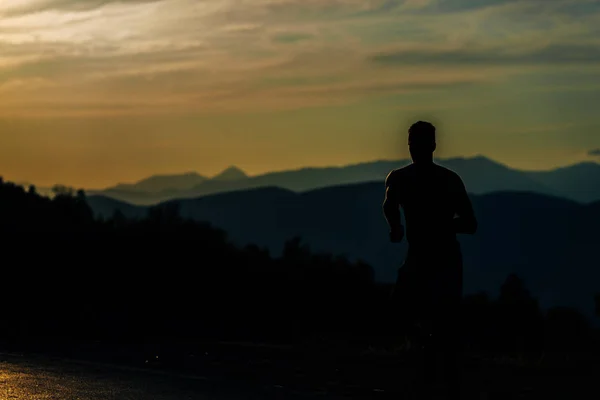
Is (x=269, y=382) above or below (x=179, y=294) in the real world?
above

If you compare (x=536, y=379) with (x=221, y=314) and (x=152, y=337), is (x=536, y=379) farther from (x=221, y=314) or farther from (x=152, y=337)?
(x=221, y=314)

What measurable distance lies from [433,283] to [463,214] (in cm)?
54

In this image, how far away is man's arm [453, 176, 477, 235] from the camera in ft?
27.1

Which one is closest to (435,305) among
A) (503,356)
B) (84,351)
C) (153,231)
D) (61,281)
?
(503,356)

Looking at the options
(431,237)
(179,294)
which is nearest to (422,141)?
(431,237)

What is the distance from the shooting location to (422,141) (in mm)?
8375

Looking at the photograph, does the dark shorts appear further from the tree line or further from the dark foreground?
the dark foreground

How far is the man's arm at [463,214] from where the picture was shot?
8.25 meters

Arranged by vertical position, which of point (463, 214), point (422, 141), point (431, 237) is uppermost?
point (422, 141)

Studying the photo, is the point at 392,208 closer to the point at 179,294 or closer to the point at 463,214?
the point at 463,214

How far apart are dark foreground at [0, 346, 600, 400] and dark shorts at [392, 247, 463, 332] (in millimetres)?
874

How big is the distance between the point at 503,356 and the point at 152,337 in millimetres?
5027

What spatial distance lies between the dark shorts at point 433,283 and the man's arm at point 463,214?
17 centimetres

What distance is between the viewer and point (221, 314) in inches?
1009
